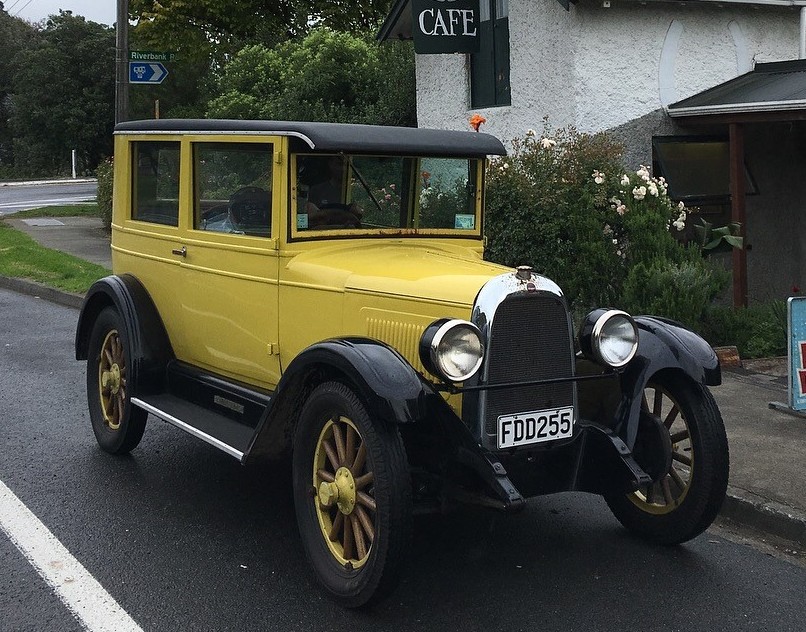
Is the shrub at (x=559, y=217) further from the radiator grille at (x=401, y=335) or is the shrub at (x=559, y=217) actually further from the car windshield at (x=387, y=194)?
the radiator grille at (x=401, y=335)

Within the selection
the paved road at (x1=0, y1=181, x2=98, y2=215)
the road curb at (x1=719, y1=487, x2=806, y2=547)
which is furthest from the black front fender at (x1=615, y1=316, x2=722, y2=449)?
the paved road at (x1=0, y1=181, x2=98, y2=215)

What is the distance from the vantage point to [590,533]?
5027 millimetres

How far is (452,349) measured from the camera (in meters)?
4.07

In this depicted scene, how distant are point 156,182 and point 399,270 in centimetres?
205

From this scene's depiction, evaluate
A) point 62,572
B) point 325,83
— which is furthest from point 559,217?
point 325,83

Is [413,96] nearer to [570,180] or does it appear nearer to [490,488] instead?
[570,180]

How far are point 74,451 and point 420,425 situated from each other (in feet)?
9.72

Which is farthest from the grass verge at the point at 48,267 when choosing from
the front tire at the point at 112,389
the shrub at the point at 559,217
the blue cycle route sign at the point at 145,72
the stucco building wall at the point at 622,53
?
the front tire at the point at 112,389

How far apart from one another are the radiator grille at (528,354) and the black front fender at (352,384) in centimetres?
35

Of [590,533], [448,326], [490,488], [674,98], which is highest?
[674,98]

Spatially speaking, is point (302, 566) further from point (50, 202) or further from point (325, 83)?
point (50, 202)

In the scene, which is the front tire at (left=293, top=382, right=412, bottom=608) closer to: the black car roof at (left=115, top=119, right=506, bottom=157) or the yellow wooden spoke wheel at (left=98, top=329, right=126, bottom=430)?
the black car roof at (left=115, top=119, right=506, bottom=157)

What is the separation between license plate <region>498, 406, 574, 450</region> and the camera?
4.24 meters

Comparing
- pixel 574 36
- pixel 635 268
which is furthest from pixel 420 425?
pixel 574 36
